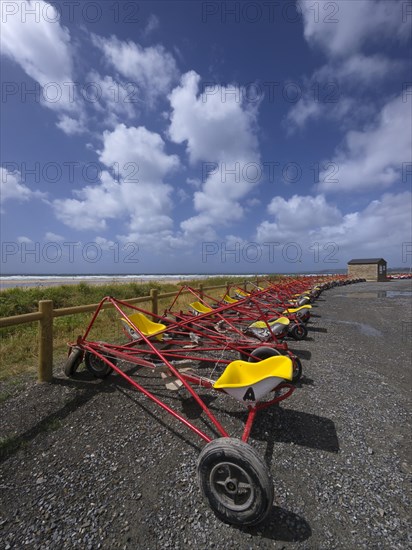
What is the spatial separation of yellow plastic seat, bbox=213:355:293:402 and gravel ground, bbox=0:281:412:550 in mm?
701

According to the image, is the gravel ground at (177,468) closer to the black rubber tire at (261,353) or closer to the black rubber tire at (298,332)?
the black rubber tire at (261,353)

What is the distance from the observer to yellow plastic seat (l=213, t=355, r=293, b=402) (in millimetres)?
2629

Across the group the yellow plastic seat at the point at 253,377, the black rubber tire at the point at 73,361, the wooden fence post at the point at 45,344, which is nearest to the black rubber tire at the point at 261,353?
the yellow plastic seat at the point at 253,377

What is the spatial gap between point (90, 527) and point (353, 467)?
240 cm

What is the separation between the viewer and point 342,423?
3.41 metres

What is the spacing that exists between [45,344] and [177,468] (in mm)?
2899

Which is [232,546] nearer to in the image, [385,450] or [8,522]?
[8,522]

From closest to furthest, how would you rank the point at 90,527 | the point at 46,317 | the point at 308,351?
the point at 90,527 → the point at 46,317 → the point at 308,351

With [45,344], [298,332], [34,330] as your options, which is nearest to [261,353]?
[298,332]

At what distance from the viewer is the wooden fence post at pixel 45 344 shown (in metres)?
4.28

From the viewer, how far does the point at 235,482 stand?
6.77ft

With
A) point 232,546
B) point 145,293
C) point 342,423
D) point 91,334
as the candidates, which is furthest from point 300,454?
point 145,293

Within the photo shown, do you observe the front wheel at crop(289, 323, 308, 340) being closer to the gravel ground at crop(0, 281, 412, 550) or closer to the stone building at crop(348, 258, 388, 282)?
the gravel ground at crop(0, 281, 412, 550)

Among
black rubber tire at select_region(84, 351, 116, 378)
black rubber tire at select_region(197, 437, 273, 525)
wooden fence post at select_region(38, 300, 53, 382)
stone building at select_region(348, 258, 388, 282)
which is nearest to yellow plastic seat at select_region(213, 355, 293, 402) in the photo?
black rubber tire at select_region(197, 437, 273, 525)
